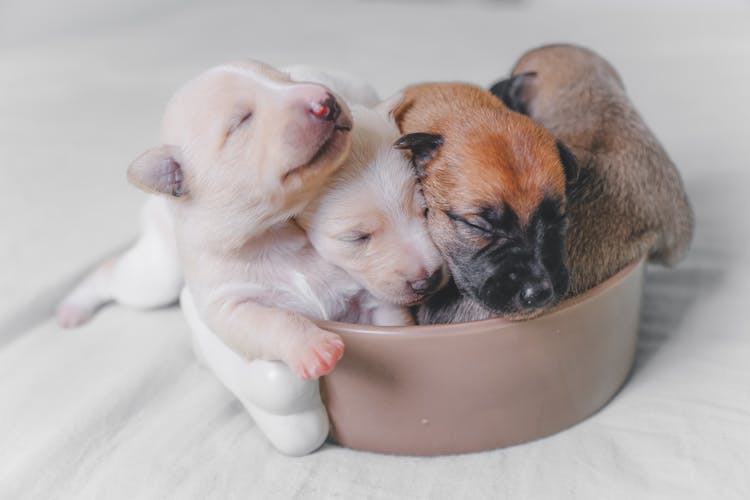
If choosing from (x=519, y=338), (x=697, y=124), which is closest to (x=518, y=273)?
→ (x=519, y=338)

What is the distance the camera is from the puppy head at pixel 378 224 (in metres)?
1.10

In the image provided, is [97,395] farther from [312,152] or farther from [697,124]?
[697,124]

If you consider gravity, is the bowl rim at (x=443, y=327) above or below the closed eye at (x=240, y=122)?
below

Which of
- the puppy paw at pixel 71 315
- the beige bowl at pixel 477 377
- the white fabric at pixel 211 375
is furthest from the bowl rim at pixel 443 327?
the puppy paw at pixel 71 315

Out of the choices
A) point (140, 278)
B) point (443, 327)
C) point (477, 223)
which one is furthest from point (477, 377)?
point (140, 278)

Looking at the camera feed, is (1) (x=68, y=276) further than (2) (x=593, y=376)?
Yes

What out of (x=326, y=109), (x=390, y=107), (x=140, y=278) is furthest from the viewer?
(x=140, y=278)

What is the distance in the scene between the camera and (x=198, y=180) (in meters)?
1.07

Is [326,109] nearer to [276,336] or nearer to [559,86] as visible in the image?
[276,336]

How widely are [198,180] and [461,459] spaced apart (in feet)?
1.83

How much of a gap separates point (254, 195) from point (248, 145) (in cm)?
6

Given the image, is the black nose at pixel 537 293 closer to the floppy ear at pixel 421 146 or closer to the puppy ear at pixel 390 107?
the floppy ear at pixel 421 146

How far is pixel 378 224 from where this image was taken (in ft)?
3.60

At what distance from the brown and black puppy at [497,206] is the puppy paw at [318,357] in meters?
0.20
